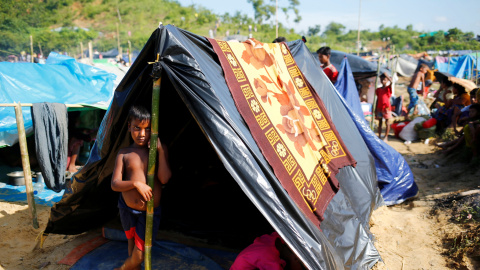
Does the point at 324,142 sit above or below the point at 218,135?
below

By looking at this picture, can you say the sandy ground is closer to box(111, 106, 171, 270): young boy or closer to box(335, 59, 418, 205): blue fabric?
box(335, 59, 418, 205): blue fabric

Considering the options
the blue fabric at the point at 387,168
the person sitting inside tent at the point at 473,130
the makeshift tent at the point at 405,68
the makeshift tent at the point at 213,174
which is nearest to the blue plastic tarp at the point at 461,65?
the makeshift tent at the point at 405,68

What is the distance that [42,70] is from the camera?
6480 mm

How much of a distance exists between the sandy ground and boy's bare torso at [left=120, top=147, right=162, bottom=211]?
1.25m

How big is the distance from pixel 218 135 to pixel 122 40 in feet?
133

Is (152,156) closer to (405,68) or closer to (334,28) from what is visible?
(405,68)

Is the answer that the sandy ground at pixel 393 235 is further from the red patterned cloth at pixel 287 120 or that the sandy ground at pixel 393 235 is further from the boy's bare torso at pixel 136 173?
the boy's bare torso at pixel 136 173

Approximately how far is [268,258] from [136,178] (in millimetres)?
1149

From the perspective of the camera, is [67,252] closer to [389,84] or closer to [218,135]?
[218,135]

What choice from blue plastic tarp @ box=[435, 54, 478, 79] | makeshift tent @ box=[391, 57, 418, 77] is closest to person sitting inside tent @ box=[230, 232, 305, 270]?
blue plastic tarp @ box=[435, 54, 478, 79]

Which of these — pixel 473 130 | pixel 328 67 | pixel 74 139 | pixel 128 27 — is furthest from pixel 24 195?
pixel 128 27

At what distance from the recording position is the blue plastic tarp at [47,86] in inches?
219

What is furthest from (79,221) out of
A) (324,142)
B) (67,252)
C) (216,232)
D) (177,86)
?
(324,142)

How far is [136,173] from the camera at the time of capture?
2742mm
